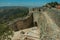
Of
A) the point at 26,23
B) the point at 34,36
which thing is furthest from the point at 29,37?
the point at 26,23

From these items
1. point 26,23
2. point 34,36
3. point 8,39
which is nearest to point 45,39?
point 34,36

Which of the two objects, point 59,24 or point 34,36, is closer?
point 59,24

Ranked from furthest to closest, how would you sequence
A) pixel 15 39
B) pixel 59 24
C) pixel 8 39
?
pixel 8 39
pixel 15 39
pixel 59 24

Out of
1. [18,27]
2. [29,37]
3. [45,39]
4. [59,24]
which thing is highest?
[59,24]

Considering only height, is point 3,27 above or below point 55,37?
below

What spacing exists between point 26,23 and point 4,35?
873cm

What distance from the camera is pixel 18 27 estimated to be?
23.4m

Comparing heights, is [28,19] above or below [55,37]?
below

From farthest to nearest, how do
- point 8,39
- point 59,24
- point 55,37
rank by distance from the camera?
point 8,39
point 59,24
point 55,37

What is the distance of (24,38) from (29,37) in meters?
0.50

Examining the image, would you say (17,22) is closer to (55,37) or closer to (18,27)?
(18,27)

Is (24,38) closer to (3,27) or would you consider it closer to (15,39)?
(15,39)

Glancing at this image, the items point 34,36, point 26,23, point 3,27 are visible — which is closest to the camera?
point 34,36

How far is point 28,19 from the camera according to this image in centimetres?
2359
